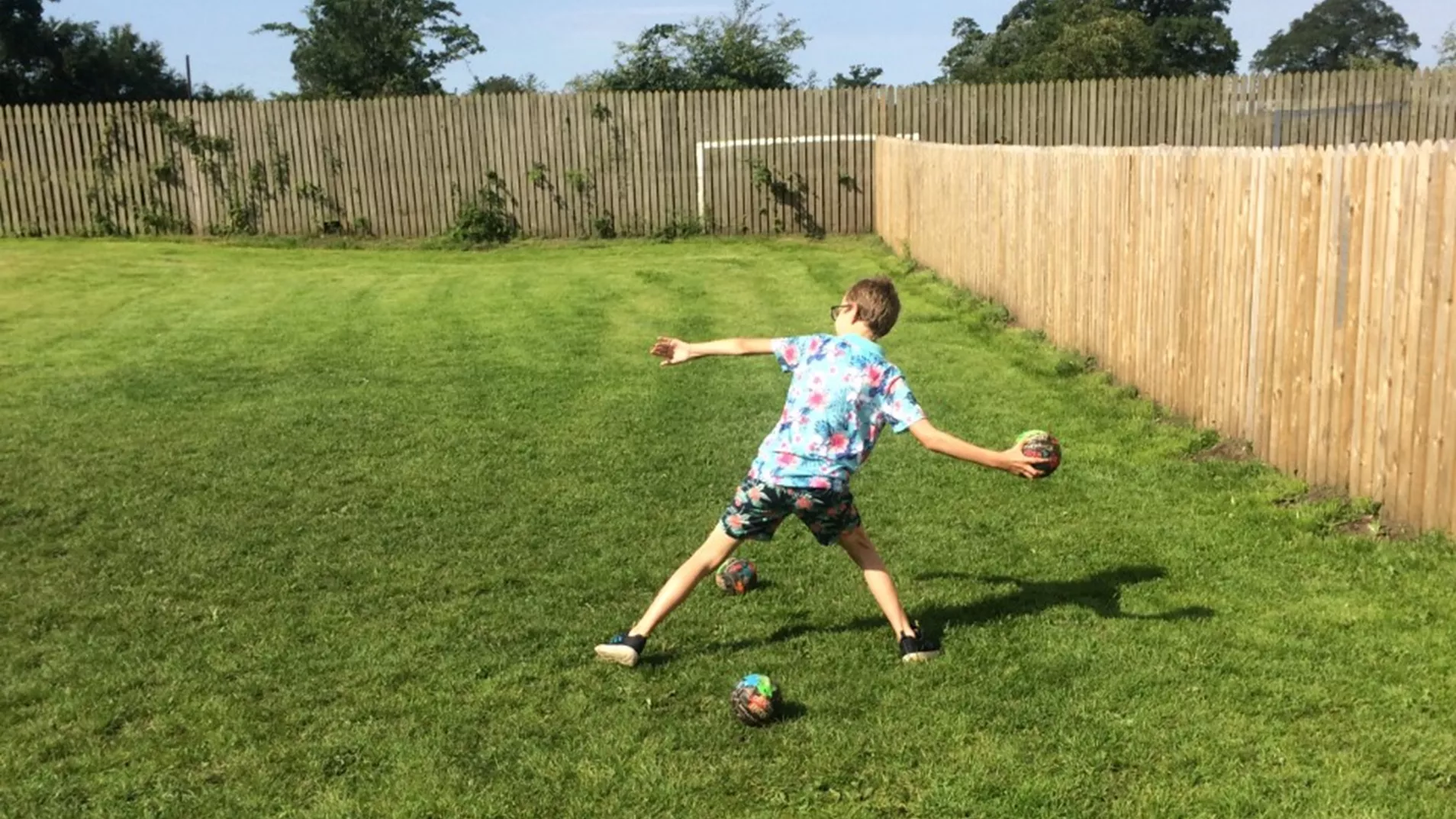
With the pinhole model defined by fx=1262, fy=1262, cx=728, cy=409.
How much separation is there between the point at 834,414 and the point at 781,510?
16.1 inches

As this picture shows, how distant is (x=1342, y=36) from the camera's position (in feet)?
281

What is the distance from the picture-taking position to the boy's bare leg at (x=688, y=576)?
474 centimetres

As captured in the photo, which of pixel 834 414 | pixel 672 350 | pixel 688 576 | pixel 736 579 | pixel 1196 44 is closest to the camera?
pixel 834 414

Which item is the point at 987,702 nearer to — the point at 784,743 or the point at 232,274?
the point at 784,743

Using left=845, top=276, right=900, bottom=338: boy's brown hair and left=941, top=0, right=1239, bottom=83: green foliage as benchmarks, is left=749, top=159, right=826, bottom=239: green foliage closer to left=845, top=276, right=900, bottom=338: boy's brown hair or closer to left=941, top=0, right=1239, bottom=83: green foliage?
left=845, top=276, right=900, bottom=338: boy's brown hair

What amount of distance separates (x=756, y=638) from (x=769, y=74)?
35208 mm

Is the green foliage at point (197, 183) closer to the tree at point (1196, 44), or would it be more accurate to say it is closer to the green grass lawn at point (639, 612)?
the green grass lawn at point (639, 612)

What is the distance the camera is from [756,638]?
4.98 meters

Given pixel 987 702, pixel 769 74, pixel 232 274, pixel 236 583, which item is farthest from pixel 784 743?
pixel 769 74

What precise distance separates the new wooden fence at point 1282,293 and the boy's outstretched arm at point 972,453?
7.42 feet

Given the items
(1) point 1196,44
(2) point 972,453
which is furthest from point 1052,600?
(1) point 1196,44

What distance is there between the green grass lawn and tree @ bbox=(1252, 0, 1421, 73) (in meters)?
87.3

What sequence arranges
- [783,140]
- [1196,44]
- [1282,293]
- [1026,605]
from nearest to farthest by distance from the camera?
1. [1026,605]
2. [1282,293]
3. [783,140]
4. [1196,44]

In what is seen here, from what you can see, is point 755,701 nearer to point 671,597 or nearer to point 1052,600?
point 671,597
